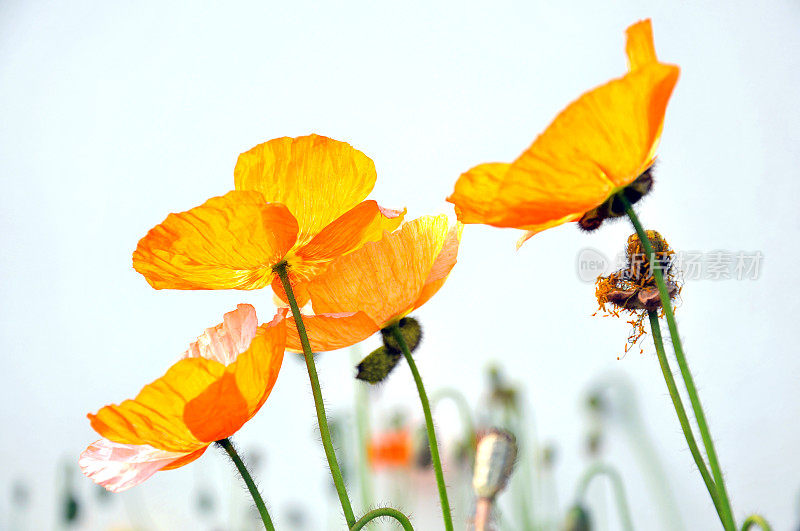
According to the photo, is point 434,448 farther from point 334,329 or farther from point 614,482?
point 614,482

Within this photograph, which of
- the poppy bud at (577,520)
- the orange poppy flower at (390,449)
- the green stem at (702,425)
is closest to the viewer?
the green stem at (702,425)

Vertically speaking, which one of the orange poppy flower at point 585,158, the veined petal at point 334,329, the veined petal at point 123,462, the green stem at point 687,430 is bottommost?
the green stem at point 687,430

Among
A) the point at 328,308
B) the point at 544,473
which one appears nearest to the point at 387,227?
the point at 328,308

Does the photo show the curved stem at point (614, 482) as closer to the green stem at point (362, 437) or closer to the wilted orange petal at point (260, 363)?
the green stem at point (362, 437)

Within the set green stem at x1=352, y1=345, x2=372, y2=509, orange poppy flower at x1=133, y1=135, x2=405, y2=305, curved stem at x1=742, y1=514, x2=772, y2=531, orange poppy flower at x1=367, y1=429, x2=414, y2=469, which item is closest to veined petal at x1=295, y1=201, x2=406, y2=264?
orange poppy flower at x1=133, y1=135, x2=405, y2=305

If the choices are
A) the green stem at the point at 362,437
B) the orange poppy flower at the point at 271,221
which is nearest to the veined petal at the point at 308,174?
the orange poppy flower at the point at 271,221

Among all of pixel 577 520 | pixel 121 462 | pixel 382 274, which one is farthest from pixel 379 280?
pixel 577 520
